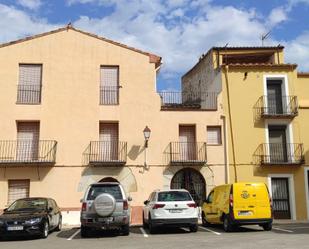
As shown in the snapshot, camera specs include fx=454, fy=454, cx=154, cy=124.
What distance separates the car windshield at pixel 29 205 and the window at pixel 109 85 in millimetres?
7813

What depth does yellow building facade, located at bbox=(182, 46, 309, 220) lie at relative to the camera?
23.6 meters

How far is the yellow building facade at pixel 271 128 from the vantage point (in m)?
23.6

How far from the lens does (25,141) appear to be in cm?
2273

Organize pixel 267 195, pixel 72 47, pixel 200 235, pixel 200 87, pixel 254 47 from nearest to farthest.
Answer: pixel 200 235
pixel 267 195
pixel 72 47
pixel 254 47
pixel 200 87

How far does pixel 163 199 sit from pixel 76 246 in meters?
3.88

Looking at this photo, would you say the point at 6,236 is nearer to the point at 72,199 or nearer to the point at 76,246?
the point at 76,246

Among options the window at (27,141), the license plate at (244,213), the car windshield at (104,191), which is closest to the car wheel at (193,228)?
the license plate at (244,213)

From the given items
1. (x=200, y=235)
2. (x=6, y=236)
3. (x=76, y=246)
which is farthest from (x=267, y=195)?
(x=6, y=236)

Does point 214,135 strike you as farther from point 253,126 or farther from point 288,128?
point 288,128

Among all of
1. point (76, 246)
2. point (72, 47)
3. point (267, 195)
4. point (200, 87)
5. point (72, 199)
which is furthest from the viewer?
point (200, 87)

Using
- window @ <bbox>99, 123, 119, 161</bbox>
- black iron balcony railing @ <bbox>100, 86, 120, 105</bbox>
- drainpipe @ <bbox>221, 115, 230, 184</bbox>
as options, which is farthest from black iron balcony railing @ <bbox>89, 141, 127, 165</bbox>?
drainpipe @ <bbox>221, 115, 230, 184</bbox>

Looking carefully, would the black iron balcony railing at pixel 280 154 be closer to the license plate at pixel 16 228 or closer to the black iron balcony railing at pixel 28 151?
the black iron balcony railing at pixel 28 151

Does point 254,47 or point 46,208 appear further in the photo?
point 254,47

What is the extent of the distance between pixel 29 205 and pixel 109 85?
29.5 ft
